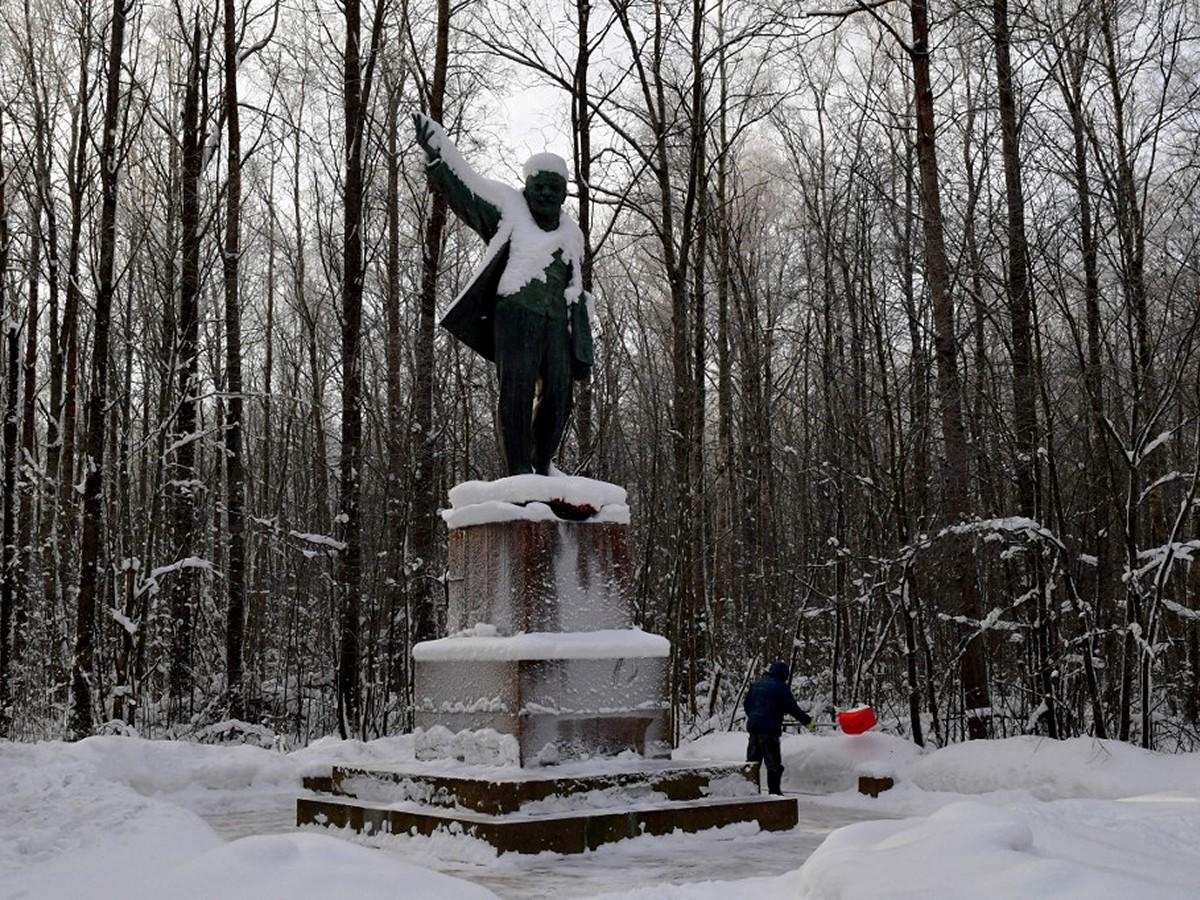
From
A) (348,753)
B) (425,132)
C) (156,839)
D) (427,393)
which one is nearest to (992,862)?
(156,839)

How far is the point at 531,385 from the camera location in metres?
8.30

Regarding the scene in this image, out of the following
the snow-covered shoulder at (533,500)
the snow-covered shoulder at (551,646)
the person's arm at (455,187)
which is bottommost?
the snow-covered shoulder at (551,646)

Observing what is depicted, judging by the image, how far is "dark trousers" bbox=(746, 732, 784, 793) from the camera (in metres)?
9.82

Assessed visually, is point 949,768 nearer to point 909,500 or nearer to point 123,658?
point 909,500

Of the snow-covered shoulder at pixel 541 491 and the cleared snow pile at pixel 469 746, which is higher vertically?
the snow-covered shoulder at pixel 541 491

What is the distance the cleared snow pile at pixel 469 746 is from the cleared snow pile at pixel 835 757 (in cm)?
258

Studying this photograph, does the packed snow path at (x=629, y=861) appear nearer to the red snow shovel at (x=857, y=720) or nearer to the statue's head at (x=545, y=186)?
the red snow shovel at (x=857, y=720)

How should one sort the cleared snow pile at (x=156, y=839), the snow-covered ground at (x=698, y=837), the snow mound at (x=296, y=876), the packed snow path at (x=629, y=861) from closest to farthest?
the snow-covered ground at (x=698, y=837)
the snow mound at (x=296, y=876)
the cleared snow pile at (x=156, y=839)
the packed snow path at (x=629, y=861)

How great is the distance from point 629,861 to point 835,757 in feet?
14.2

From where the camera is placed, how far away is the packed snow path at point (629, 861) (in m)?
5.67

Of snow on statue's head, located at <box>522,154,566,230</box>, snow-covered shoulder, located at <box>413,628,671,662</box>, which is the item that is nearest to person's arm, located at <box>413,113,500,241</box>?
snow on statue's head, located at <box>522,154,566,230</box>

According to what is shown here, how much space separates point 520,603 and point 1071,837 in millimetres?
3670

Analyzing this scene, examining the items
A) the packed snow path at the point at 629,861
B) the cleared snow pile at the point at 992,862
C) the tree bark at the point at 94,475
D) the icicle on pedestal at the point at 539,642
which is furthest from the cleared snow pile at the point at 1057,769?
the tree bark at the point at 94,475

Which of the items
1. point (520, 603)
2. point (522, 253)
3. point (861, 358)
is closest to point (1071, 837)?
point (520, 603)
